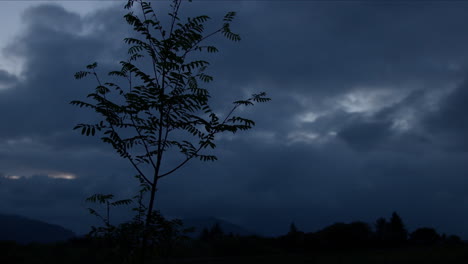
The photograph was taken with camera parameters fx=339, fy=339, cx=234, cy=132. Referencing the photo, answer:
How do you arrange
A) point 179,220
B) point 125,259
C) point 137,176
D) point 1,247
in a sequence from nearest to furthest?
point 125,259, point 179,220, point 137,176, point 1,247

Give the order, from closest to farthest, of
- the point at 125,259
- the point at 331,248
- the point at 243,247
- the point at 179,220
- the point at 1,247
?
1. the point at 125,259
2. the point at 179,220
3. the point at 1,247
4. the point at 243,247
5. the point at 331,248

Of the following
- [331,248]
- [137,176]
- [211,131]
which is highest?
[211,131]

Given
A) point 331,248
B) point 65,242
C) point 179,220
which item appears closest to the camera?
point 179,220

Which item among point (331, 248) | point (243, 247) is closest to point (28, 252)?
point (243, 247)

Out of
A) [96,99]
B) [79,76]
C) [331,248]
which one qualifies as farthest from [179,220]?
[331,248]

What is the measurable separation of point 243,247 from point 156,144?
17473mm

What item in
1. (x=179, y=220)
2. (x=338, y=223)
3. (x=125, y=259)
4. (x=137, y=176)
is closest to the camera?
(x=125, y=259)

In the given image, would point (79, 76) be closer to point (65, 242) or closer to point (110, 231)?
point (110, 231)

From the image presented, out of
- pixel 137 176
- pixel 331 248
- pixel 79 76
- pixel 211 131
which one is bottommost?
pixel 331 248

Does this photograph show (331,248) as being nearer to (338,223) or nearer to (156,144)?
(338,223)

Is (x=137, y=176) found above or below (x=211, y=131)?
below

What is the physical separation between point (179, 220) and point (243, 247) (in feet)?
56.0

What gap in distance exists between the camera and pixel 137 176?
5.83m

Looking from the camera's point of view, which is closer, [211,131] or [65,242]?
[211,131]
